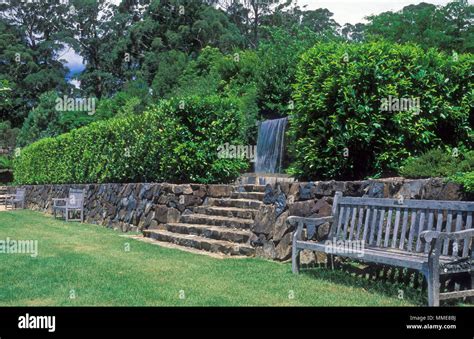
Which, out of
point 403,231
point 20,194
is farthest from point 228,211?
point 20,194

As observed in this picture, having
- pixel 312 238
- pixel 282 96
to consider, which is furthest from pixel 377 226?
pixel 282 96

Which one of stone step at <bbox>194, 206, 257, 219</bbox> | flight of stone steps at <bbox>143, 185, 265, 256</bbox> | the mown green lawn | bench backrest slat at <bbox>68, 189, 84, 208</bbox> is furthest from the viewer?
bench backrest slat at <bbox>68, 189, 84, 208</bbox>

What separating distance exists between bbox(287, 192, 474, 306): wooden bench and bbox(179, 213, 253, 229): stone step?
7.16 feet

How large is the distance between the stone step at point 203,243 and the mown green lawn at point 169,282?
0.48 meters

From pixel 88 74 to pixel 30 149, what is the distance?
85.0 ft

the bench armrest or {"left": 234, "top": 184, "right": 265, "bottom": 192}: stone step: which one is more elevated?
{"left": 234, "top": 184, "right": 265, "bottom": 192}: stone step

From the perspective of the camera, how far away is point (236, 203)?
37.4ft

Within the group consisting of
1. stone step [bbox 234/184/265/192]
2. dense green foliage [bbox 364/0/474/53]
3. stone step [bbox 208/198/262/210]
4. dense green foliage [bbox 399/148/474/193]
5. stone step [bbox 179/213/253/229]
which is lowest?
stone step [bbox 179/213/253/229]

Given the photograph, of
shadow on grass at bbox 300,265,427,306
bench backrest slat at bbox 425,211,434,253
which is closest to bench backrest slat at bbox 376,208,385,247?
shadow on grass at bbox 300,265,427,306

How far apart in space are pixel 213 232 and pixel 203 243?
14.4 inches

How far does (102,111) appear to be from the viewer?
1558 inches

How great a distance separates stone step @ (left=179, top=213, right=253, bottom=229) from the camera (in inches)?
403

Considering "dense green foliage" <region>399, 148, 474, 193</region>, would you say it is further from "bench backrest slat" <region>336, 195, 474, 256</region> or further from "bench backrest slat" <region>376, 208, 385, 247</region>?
"bench backrest slat" <region>376, 208, 385, 247</region>
